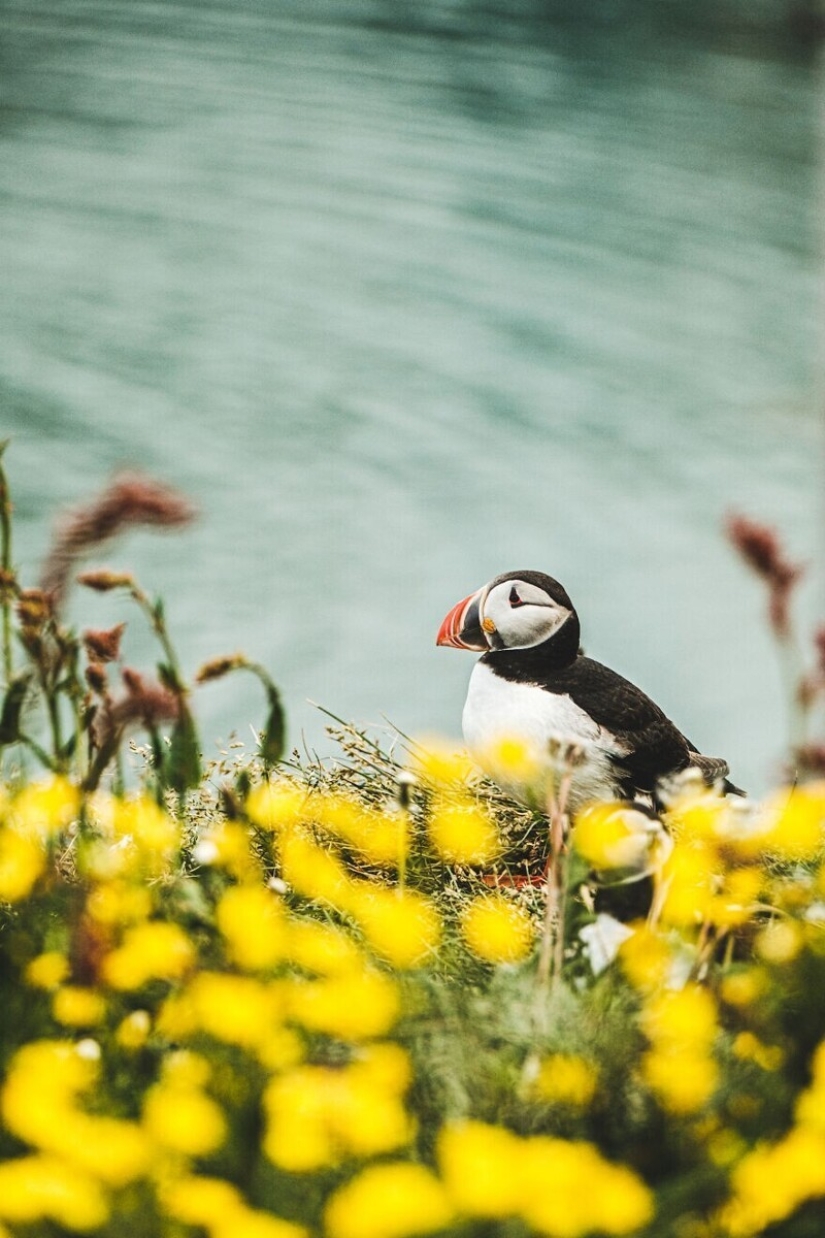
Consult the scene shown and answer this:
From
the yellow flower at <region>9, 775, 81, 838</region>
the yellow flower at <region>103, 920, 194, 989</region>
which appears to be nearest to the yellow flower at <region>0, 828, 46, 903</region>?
the yellow flower at <region>9, 775, 81, 838</region>

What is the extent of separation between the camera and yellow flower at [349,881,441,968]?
1.04m

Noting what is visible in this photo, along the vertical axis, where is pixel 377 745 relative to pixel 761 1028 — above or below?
below

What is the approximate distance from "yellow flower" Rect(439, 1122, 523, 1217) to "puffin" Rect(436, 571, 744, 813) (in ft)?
2.25

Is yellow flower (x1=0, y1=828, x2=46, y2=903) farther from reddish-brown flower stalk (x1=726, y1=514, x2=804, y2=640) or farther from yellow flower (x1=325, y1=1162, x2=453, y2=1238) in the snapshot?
reddish-brown flower stalk (x1=726, y1=514, x2=804, y2=640)

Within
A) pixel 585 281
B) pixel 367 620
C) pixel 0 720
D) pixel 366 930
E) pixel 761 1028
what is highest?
pixel 0 720

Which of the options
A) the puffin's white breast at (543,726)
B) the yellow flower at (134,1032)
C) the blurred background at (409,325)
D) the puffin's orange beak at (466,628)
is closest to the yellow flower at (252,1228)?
the yellow flower at (134,1032)

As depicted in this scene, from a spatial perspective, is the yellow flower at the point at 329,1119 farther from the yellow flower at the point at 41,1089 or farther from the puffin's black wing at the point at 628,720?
the puffin's black wing at the point at 628,720

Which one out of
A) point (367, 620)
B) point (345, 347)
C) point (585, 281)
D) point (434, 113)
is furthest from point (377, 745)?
point (434, 113)

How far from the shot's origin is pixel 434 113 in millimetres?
6512

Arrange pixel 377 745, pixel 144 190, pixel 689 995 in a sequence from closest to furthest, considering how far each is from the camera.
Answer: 1. pixel 689 995
2. pixel 377 745
3. pixel 144 190

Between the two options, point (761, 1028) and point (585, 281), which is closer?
point (761, 1028)

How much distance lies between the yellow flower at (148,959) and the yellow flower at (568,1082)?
0.27m

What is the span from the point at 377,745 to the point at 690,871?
2.22 ft

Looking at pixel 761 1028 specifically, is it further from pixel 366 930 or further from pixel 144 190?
pixel 144 190
